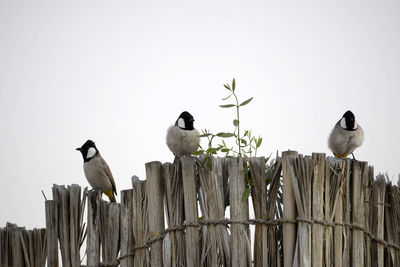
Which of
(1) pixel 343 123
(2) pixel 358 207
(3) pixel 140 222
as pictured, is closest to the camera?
(2) pixel 358 207

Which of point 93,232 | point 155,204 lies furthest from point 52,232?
point 155,204

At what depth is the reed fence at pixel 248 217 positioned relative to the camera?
4215 mm

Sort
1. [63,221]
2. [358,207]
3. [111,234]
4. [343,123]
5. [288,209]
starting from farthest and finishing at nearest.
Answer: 1. [343,123]
2. [63,221]
3. [111,234]
4. [358,207]
5. [288,209]

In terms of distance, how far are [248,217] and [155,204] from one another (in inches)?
29.7

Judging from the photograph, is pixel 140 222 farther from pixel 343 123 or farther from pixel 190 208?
pixel 343 123

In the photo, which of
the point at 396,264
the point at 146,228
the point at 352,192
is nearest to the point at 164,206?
the point at 146,228

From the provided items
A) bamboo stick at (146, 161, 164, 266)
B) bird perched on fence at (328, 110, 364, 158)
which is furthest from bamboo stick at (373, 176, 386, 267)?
bird perched on fence at (328, 110, 364, 158)

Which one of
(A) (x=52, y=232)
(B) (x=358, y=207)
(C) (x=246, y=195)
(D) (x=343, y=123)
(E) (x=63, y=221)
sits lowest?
(A) (x=52, y=232)

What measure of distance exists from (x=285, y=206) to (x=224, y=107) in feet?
3.35

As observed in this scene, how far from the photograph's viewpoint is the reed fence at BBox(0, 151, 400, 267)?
13.8ft

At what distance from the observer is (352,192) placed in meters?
4.52

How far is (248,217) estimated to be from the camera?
4289 mm

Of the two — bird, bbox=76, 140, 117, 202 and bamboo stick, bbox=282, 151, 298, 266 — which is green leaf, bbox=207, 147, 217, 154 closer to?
bamboo stick, bbox=282, 151, 298, 266

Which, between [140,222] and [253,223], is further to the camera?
[140,222]
